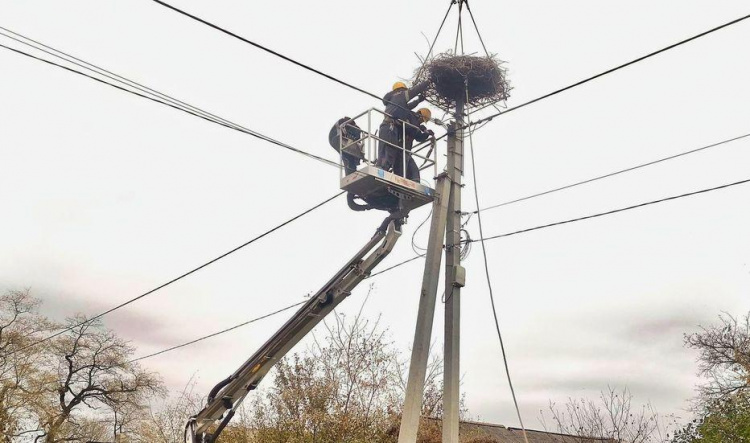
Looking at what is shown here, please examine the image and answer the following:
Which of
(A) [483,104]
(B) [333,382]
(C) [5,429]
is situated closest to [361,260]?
(A) [483,104]

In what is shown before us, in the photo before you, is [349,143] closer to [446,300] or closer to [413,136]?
[413,136]

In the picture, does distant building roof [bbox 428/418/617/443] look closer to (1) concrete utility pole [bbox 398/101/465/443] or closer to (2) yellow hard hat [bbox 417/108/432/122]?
(1) concrete utility pole [bbox 398/101/465/443]

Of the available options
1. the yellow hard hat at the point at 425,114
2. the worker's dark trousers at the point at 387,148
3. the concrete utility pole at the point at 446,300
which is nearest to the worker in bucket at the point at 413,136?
the yellow hard hat at the point at 425,114

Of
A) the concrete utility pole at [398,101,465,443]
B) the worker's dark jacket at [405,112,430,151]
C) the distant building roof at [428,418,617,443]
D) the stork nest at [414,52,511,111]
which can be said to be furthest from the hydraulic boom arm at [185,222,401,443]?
the distant building roof at [428,418,617,443]

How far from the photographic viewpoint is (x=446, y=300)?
382 inches

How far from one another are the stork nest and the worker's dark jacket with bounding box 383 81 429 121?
0.19 metres

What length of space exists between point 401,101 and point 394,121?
38 centimetres

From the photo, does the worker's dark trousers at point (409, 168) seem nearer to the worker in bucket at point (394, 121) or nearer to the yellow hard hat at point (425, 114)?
the worker in bucket at point (394, 121)

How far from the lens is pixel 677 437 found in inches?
746

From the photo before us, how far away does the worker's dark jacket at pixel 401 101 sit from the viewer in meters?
10.5

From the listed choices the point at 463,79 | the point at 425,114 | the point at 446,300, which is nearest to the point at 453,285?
the point at 446,300

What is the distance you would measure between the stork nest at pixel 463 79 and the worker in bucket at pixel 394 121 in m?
0.27

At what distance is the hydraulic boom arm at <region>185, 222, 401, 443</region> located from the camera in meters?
10.2

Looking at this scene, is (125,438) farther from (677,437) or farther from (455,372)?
(455,372)
